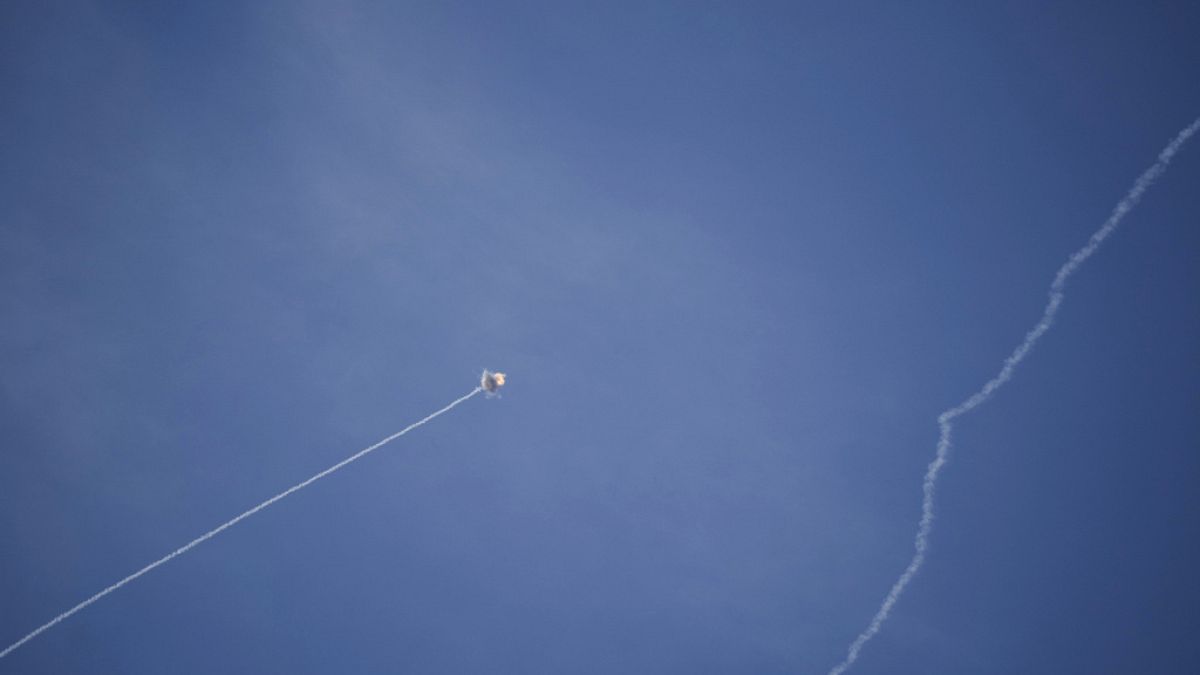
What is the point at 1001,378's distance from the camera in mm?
4148

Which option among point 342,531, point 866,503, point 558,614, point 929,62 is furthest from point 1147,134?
point 342,531

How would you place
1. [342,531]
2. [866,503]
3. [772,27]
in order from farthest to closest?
[342,531], [866,503], [772,27]

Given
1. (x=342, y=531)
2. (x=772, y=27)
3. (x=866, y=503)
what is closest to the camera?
(x=772, y=27)

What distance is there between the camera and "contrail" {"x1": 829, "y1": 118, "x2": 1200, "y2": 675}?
3.82 meters

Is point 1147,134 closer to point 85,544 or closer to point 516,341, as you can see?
point 516,341

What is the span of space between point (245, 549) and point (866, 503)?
405cm

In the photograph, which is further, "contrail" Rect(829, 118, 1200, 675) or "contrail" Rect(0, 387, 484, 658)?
"contrail" Rect(0, 387, 484, 658)

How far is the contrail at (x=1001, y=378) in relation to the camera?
12.5 ft

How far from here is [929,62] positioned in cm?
398

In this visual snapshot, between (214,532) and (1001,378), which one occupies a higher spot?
(214,532)

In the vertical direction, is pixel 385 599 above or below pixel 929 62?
below

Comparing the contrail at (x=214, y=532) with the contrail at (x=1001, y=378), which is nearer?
the contrail at (x=1001, y=378)

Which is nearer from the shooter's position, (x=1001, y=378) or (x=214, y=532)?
(x=1001, y=378)

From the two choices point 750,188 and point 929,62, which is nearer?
point 929,62
